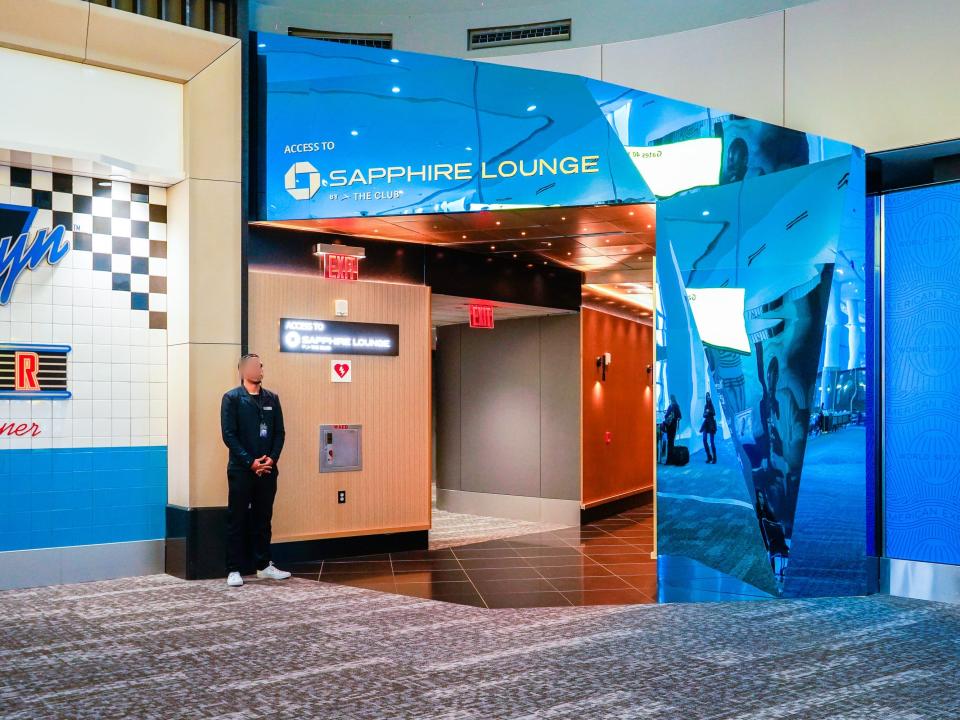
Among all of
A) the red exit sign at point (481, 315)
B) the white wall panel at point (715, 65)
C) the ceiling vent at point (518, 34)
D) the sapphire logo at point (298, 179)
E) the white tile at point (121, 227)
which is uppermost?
the ceiling vent at point (518, 34)

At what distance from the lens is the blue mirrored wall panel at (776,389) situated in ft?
20.3

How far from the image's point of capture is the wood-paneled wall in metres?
7.71

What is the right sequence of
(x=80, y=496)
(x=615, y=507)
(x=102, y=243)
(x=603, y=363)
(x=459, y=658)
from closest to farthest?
(x=459, y=658)
(x=80, y=496)
(x=102, y=243)
(x=603, y=363)
(x=615, y=507)

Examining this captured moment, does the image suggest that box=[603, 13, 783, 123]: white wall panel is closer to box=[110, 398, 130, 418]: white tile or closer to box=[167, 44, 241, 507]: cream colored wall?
box=[167, 44, 241, 507]: cream colored wall

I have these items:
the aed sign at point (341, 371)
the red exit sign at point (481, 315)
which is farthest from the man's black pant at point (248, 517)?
the red exit sign at point (481, 315)

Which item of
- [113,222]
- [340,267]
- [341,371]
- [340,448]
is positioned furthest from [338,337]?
[113,222]

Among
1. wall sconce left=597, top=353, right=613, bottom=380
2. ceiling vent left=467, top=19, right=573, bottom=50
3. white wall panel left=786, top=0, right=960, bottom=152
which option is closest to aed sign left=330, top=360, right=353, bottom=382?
ceiling vent left=467, top=19, right=573, bottom=50

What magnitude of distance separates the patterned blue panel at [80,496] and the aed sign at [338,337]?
4.54 ft

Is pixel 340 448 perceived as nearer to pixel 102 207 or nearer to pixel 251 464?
pixel 251 464

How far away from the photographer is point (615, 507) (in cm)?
1146

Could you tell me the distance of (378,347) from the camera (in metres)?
8.33

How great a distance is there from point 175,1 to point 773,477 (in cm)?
556

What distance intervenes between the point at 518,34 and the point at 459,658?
5.86 m

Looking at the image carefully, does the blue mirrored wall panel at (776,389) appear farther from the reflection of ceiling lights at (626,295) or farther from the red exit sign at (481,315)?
the reflection of ceiling lights at (626,295)
